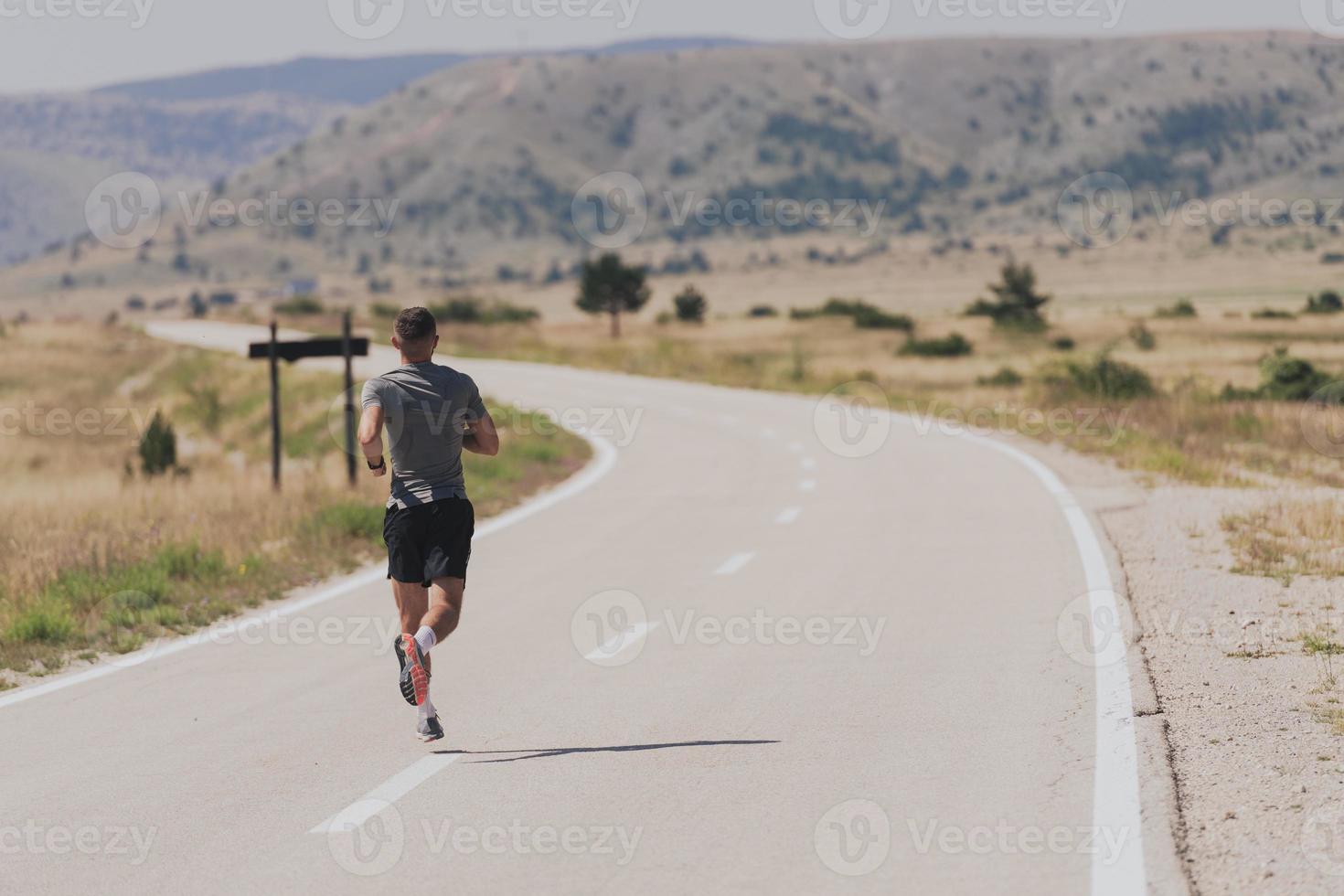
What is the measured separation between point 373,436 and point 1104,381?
28898mm

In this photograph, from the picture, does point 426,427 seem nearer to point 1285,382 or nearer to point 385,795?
point 385,795

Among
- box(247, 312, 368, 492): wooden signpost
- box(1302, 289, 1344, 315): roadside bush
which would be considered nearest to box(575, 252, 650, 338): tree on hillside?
box(1302, 289, 1344, 315): roadside bush

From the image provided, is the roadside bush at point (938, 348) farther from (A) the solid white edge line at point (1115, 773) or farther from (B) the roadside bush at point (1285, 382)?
(A) the solid white edge line at point (1115, 773)

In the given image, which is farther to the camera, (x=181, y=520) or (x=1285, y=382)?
(x=1285, y=382)

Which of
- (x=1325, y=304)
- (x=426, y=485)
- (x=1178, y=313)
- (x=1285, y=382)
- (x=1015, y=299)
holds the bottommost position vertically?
(x=1285, y=382)

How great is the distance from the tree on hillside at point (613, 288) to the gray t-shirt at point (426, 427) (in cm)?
6790

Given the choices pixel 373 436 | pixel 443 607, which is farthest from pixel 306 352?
pixel 373 436

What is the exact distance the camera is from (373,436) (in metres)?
7.14

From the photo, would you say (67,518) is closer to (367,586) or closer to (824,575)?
(367,586)

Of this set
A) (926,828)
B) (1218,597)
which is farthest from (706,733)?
(1218,597)

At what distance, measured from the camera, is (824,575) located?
41.8 feet

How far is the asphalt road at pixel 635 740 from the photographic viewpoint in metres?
5.72

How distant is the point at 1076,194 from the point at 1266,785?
193 m

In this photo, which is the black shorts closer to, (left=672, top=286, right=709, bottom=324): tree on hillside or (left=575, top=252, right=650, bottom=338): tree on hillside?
(left=575, top=252, right=650, bottom=338): tree on hillside
